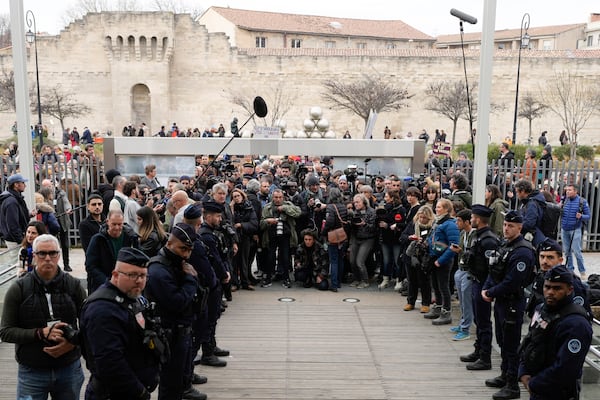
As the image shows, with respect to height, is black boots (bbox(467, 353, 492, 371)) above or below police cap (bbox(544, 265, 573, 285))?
below

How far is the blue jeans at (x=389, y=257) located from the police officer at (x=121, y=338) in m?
6.31

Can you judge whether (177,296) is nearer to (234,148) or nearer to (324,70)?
(234,148)

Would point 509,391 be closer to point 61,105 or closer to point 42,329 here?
point 42,329

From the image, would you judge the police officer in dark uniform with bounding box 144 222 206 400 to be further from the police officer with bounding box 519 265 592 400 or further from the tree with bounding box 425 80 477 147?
the tree with bounding box 425 80 477 147

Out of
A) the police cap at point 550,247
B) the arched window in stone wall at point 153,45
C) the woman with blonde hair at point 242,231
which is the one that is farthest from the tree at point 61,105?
the police cap at point 550,247

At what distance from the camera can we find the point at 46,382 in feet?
14.1

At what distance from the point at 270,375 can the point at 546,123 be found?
4693cm

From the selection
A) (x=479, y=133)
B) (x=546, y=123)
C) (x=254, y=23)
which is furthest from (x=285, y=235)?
(x=254, y=23)

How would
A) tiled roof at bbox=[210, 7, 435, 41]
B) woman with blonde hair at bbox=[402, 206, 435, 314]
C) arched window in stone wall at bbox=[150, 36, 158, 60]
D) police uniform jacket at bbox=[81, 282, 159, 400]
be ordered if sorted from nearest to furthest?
police uniform jacket at bbox=[81, 282, 159, 400] < woman with blonde hair at bbox=[402, 206, 435, 314] < arched window in stone wall at bbox=[150, 36, 158, 60] < tiled roof at bbox=[210, 7, 435, 41]

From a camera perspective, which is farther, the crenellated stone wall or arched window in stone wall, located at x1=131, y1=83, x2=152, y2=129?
arched window in stone wall, located at x1=131, y1=83, x2=152, y2=129

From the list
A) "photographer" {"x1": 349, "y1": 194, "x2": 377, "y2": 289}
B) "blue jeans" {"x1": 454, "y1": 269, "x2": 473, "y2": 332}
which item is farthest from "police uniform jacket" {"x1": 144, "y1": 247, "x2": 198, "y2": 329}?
"photographer" {"x1": 349, "y1": 194, "x2": 377, "y2": 289}

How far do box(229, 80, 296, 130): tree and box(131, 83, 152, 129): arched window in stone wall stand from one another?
687cm

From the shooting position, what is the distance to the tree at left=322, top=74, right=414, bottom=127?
1783 inches

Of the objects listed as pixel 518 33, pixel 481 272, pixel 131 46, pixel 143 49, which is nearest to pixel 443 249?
pixel 481 272
